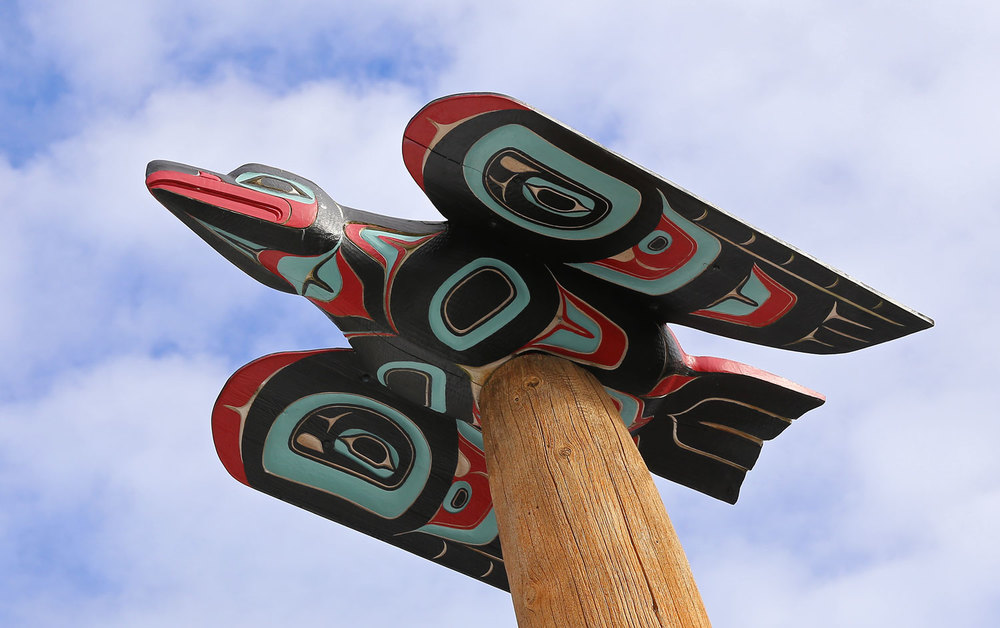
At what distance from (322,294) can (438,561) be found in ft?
4.59

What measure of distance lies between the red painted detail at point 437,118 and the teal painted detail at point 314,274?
401mm

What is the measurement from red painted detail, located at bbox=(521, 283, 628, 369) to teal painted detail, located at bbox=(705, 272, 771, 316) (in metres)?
0.39

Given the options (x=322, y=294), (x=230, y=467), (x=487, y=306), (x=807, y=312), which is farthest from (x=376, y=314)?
(x=807, y=312)

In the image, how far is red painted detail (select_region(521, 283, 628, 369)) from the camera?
2.98 meters

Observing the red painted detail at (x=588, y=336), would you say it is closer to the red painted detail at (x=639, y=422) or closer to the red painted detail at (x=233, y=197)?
the red painted detail at (x=639, y=422)

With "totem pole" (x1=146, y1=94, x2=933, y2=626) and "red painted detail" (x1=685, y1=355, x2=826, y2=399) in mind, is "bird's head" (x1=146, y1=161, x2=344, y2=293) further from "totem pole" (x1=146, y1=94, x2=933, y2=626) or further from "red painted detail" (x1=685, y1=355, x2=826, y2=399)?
"red painted detail" (x1=685, y1=355, x2=826, y2=399)

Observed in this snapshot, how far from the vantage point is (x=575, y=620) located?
209cm

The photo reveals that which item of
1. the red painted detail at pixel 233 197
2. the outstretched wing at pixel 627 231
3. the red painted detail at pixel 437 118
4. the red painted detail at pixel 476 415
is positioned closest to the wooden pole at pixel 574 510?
the red painted detail at pixel 476 415

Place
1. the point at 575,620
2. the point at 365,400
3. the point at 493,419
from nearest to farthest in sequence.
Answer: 1. the point at 575,620
2. the point at 493,419
3. the point at 365,400

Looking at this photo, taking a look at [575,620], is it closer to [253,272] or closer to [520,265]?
[520,265]

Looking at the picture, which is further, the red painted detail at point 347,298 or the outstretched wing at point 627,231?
the red painted detail at point 347,298

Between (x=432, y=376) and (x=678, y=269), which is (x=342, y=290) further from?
(x=678, y=269)

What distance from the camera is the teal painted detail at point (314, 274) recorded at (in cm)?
286

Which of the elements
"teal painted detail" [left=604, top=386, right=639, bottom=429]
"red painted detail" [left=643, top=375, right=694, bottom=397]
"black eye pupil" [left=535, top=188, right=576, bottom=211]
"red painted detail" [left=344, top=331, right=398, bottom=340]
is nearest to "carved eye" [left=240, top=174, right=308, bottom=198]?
"red painted detail" [left=344, top=331, right=398, bottom=340]
